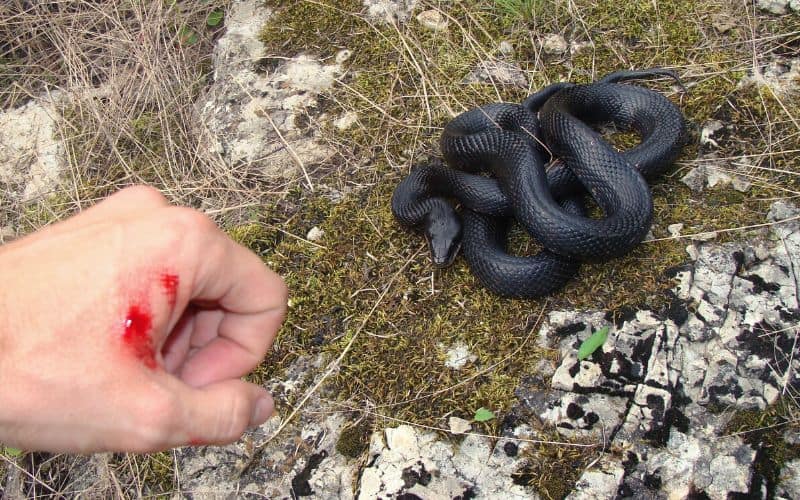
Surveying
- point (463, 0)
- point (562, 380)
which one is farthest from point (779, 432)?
point (463, 0)

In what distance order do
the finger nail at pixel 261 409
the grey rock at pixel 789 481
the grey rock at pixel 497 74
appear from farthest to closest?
the grey rock at pixel 497 74 → the grey rock at pixel 789 481 → the finger nail at pixel 261 409

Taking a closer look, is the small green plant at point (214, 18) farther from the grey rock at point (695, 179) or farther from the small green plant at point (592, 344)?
the small green plant at point (592, 344)

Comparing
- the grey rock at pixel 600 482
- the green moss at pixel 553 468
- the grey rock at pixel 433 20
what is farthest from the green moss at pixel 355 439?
the grey rock at pixel 433 20

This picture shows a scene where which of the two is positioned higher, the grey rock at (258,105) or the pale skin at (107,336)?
the pale skin at (107,336)

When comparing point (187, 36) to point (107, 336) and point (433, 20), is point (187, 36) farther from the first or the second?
point (107, 336)

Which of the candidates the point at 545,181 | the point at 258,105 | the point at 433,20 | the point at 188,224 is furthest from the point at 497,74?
the point at 188,224

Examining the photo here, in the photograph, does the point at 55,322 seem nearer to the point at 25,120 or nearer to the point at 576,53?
the point at 576,53
